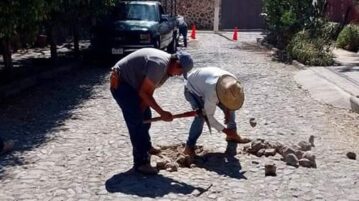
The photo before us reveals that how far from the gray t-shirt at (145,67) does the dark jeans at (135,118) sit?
0.32ft

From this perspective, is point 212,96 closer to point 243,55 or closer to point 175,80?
point 175,80

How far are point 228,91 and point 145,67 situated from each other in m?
0.97

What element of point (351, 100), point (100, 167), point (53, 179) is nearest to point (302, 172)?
point (100, 167)

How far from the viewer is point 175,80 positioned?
42.4ft

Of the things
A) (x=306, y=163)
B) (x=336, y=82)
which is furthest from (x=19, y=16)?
(x=336, y=82)

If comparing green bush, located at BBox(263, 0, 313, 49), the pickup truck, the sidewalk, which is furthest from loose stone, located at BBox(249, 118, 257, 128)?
green bush, located at BBox(263, 0, 313, 49)

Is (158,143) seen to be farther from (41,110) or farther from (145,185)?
(41,110)

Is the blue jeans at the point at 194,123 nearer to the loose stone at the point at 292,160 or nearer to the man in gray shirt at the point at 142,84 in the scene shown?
the man in gray shirt at the point at 142,84

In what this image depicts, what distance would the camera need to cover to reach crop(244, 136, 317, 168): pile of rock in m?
6.21

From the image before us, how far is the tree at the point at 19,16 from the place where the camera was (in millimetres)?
8969

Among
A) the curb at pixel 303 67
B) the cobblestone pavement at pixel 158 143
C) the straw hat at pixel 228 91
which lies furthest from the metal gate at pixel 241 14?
the straw hat at pixel 228 91

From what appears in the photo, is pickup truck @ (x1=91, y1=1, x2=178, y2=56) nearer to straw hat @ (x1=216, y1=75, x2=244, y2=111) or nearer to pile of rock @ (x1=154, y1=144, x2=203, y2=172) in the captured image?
pile of rock @ (x1=154, y1=144, x2=203, y2=172)

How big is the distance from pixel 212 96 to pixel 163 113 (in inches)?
25.4

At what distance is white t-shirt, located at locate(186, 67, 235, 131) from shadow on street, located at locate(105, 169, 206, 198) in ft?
2.59
